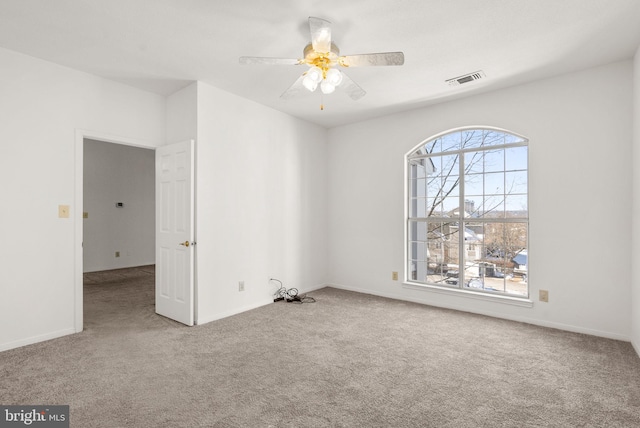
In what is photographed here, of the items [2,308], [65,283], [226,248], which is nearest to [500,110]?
[226,248]

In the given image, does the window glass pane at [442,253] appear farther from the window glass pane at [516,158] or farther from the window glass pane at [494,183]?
the window glass pane at [516,158]

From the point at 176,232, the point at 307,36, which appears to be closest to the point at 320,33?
the point at 307,36

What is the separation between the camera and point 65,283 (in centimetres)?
316

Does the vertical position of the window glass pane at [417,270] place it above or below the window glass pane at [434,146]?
below

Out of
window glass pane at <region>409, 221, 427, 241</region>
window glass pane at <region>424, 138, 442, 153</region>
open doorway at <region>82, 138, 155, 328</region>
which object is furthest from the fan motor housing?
open doorway at <region>82, 138, 155, 328</region>

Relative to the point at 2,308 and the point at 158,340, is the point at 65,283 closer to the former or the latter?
the point at 2,308

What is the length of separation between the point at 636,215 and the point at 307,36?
10.8 ft

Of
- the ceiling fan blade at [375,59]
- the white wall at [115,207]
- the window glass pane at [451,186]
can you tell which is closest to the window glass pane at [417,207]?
the window glass pane at [451,186]

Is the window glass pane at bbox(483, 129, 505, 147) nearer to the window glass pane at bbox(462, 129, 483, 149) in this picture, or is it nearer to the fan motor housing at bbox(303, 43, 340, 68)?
the window glass pane at bbox(462, 129, 483, 149)

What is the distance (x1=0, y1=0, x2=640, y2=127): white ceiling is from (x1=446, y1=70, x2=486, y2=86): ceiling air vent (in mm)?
87

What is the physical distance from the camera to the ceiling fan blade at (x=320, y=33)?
89.0 inches

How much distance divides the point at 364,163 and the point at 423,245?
1529mm

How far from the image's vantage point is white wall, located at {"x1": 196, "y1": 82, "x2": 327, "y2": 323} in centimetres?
364

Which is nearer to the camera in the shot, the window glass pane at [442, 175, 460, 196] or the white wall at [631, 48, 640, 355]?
the white wall at [631, 48, 640, 355]
